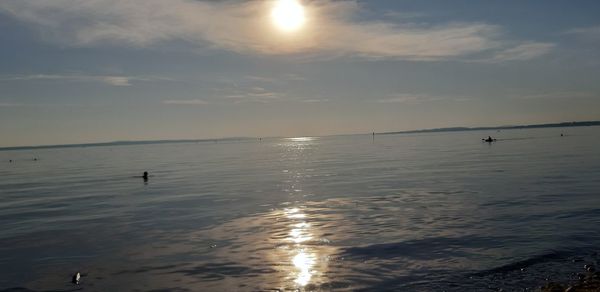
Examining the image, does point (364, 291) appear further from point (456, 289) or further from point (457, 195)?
point (457, 195)

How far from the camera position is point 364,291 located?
1383 centimetres

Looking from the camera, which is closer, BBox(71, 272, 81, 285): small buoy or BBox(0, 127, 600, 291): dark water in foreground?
BBox(0, 127, 600, 291): dark water in foreground

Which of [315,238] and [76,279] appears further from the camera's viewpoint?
[315,238]

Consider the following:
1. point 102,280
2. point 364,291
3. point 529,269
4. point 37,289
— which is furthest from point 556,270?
point 37,289

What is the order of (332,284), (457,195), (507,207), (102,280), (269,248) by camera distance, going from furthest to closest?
(457,195) < (507,207) < (269,248) < (102,280) < (332,284)

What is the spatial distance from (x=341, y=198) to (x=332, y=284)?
19028 millimetres

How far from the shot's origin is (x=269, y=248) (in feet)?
63.4

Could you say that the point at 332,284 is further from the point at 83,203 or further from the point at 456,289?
the point at 83,203

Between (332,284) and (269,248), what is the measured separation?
5.39 meters

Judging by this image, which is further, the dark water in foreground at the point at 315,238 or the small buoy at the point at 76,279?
the small buoy at the point at 76,279

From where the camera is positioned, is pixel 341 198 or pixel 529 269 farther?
pixel 341 198

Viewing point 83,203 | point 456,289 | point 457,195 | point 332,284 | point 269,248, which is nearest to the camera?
point 456,289

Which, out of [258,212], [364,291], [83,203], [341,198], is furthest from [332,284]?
[83,203]

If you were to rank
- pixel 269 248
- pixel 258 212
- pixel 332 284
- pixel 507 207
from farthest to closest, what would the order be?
pixel 258 212, pixel 507 207, pixel 269 248, pixel 332 284
